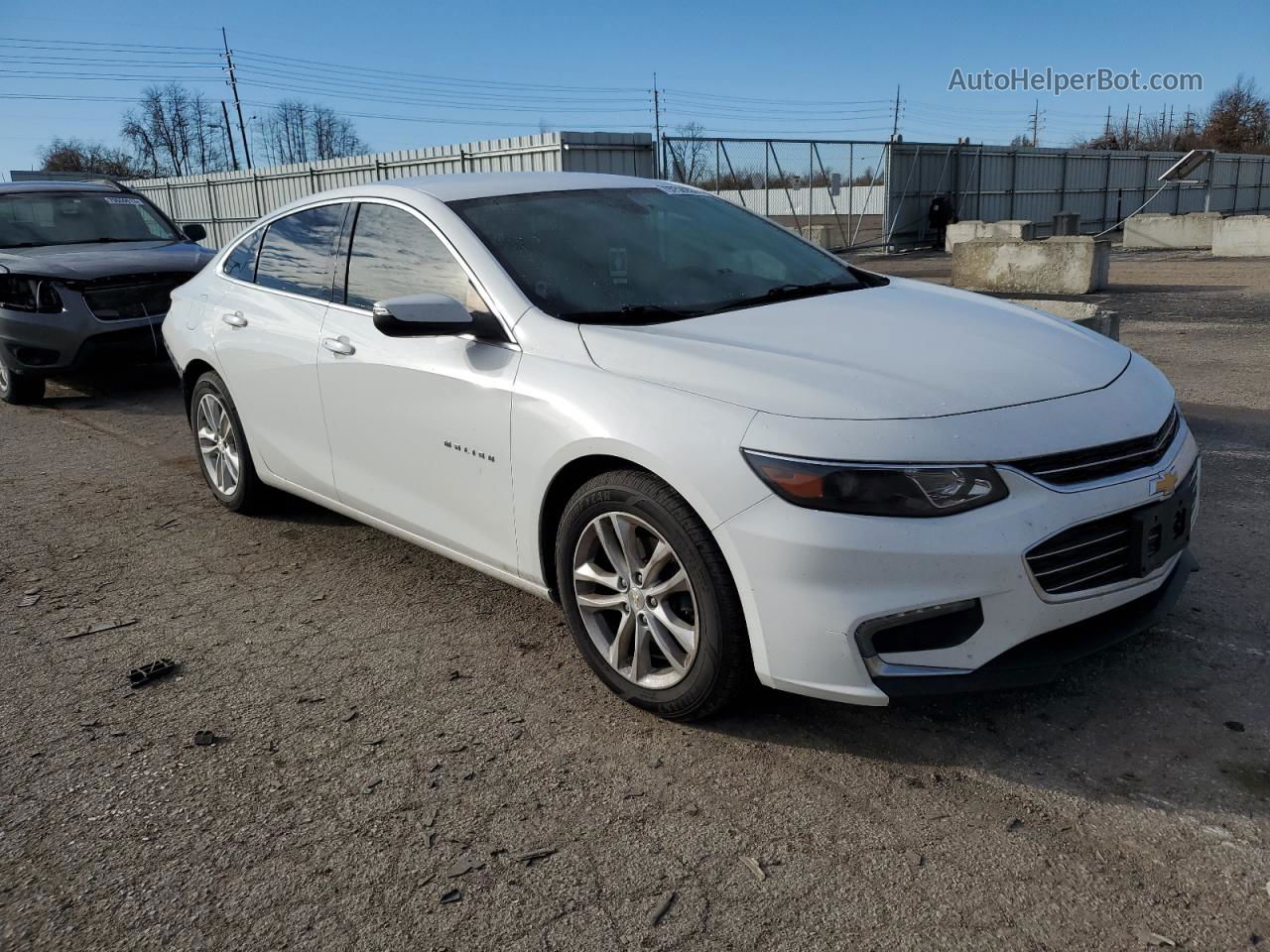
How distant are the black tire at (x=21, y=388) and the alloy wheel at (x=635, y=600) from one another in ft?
24.1

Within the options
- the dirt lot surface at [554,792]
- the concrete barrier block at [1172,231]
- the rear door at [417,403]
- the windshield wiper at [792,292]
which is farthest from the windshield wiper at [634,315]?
the concrete barrier block at [1172,231]

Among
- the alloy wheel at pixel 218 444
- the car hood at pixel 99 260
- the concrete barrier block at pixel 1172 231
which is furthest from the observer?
the concrete barrier block at pixel 1172 231

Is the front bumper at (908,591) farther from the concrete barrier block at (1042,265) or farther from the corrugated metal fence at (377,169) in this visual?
the concrete barrier block at (1042,265)

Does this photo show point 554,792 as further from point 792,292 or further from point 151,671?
point 792,292

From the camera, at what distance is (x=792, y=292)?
3.82 meters

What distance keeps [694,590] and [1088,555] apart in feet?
3.45

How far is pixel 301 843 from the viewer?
2.64m

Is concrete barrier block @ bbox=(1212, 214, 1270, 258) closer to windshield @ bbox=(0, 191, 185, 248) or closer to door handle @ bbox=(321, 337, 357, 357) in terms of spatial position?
windshield @ bbox=(0, 191, 185, 248)

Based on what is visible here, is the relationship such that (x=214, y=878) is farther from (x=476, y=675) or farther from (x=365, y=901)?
(x=476, y=675)

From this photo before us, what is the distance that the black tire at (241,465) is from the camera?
5031 mm

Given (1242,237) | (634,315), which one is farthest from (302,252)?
(1242,237)

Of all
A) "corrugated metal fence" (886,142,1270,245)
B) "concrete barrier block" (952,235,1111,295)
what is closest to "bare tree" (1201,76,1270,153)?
"corrugated metal fence" (886,142,1270,245)

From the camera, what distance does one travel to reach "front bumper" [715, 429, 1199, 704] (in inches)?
101

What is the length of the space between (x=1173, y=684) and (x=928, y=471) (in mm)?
1298
